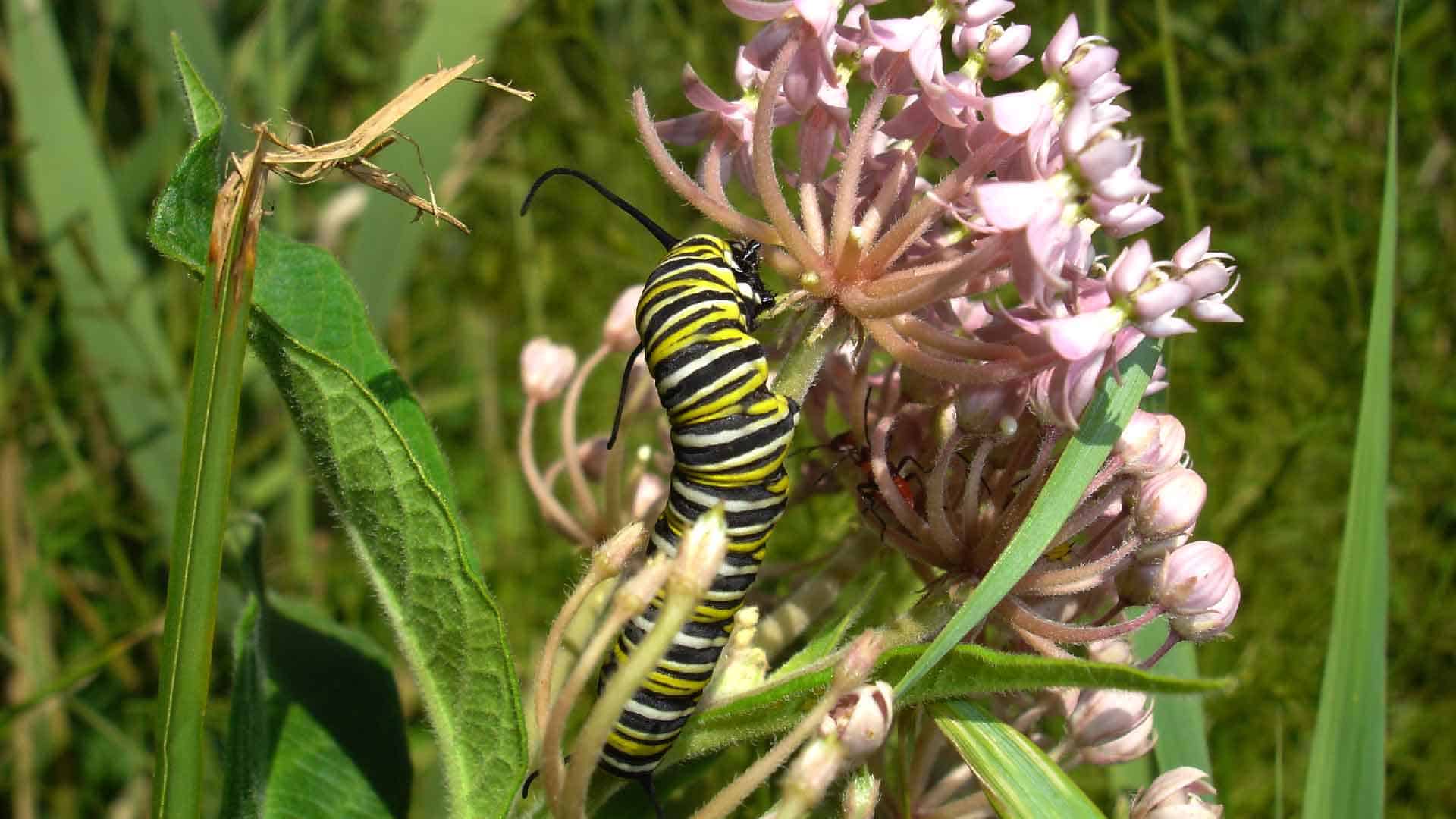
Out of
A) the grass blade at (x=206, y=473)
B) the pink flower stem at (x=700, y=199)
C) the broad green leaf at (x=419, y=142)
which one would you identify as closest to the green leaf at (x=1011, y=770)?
the pink flower stem at (x=700, y=199)

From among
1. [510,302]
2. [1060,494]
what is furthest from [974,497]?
[510,302]

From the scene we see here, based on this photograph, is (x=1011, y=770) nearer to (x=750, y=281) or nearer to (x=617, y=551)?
(x=617, y=551)

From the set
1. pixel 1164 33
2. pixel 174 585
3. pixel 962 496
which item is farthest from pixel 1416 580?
pixel 174 585

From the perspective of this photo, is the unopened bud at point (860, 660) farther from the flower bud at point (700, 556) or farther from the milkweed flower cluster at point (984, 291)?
the flower bud at point (700, 556)

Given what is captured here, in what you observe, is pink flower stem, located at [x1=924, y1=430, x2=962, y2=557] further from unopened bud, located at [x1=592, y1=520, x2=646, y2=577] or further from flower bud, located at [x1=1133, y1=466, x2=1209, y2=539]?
unopened bud, located at [x1=592, y1=520, x2=646, y2=577]

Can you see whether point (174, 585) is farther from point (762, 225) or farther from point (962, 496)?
point (962, 496)

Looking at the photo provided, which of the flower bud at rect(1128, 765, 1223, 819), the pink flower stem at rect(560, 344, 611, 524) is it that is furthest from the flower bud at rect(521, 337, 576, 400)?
the flower bud at rect(1128, 765, 1223, 819)
